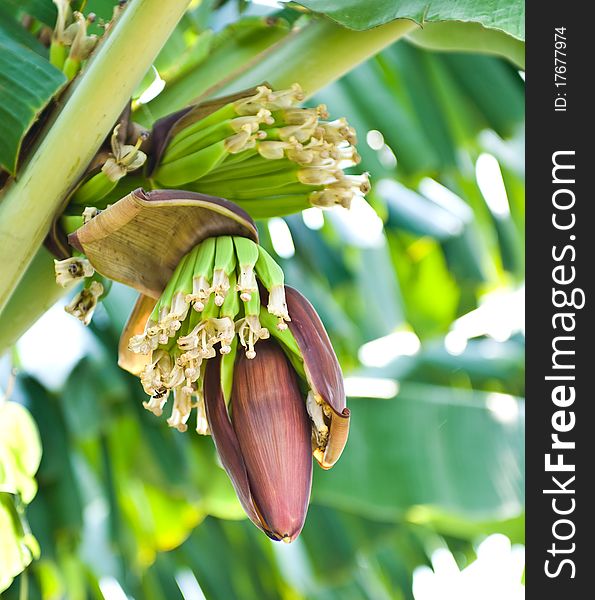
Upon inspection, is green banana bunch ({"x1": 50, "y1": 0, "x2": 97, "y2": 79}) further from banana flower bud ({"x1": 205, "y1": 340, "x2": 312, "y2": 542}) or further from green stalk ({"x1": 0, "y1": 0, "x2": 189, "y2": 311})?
banana flower bud ({"x1": 205, "y1": 340, "x2": 312, "y2": 542})

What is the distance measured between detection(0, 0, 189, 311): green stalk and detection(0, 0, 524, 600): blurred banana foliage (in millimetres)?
377

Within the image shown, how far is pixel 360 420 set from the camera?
4.07ft

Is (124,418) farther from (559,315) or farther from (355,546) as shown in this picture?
(559,315)

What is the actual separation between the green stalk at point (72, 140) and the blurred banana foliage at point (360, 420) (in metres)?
0.38

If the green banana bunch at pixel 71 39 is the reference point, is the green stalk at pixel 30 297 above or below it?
below

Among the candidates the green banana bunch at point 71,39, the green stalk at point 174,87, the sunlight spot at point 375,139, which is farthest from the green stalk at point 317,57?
the sunlight spot at point 375,139

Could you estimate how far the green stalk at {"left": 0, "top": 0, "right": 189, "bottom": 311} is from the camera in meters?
0.52

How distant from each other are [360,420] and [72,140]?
808 millimetres

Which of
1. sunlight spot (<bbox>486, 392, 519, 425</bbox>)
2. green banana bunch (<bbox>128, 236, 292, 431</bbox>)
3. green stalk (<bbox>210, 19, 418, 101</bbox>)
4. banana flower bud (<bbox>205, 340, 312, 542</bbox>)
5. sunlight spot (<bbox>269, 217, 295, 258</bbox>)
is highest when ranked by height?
sunlight spot (<bbox>269, 217, 295, 258</bbox>)

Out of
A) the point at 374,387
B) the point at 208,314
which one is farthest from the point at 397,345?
the point at 208,314

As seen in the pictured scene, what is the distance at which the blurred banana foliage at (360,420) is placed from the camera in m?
1.17

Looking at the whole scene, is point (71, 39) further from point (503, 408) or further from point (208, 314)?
point (503, 408)

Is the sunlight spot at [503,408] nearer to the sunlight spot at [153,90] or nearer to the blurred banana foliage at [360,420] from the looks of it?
the blurred banana foliage at [360,420]

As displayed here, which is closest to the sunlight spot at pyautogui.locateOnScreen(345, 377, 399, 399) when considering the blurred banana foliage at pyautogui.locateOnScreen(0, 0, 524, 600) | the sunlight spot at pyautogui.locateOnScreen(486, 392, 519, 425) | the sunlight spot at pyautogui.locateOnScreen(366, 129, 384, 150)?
the blurred banana foliage at pyautogui.locateOnScreen(0, 0, 524, 600)
